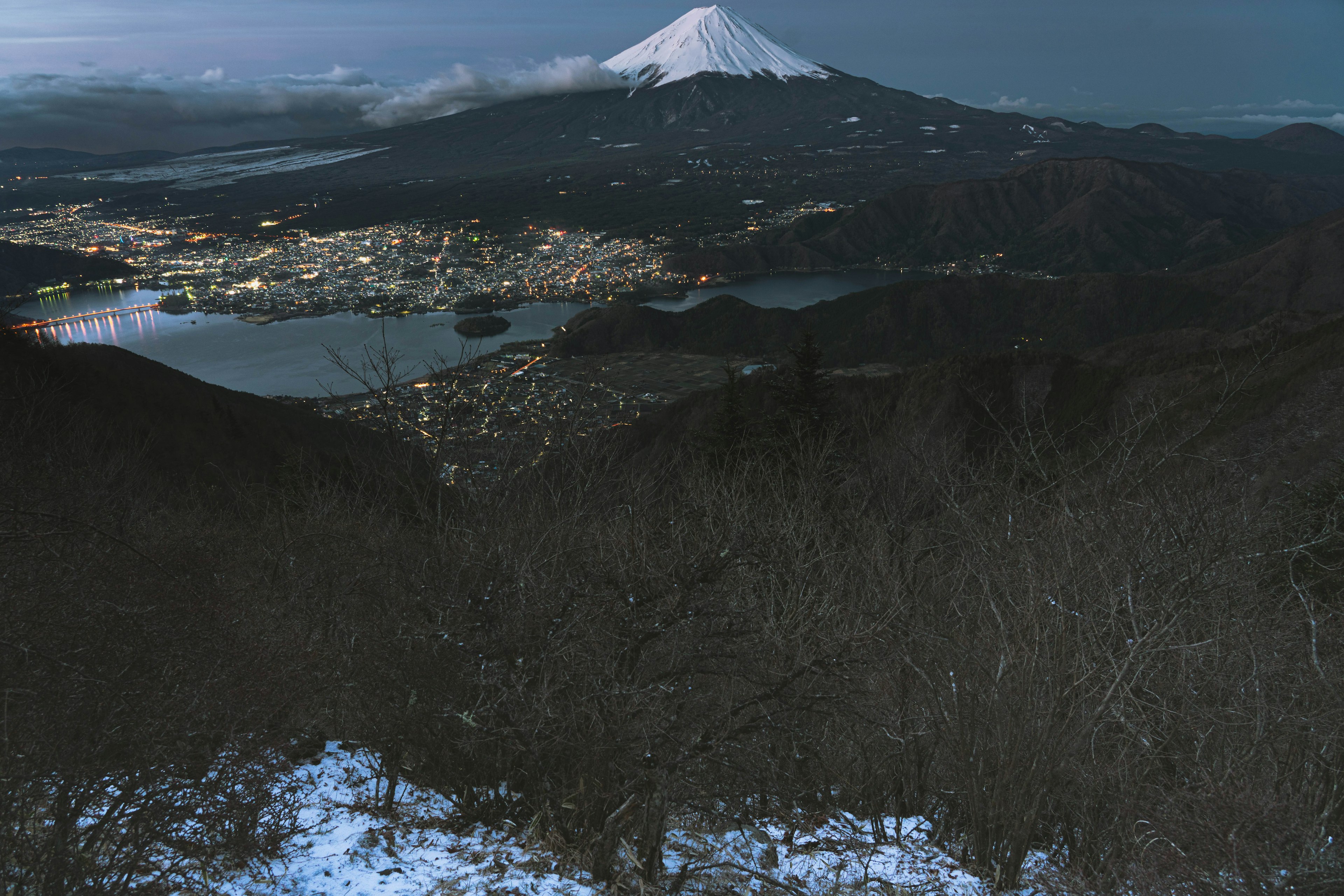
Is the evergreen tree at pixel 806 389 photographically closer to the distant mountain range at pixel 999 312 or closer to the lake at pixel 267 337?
the lake at pixel 267 337

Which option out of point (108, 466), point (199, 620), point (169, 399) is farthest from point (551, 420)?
point (169, 399)

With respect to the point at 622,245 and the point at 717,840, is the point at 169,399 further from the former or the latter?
the point at 622,245

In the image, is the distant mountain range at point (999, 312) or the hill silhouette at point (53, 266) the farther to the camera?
the distant mountain range at point (999, 312)

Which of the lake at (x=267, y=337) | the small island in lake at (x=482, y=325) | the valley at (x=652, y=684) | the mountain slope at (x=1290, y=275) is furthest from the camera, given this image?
the mountain slope at (x=1290, y=275)

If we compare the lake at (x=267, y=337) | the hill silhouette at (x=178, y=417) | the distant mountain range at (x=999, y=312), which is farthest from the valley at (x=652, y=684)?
the distant mountain range at (x=999, y=312)

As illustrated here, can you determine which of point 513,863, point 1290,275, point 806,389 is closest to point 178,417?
point 806,389

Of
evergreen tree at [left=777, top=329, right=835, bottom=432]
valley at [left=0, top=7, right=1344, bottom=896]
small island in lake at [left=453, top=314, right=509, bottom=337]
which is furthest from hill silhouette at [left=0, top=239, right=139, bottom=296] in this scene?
valley at [left=0, top=7, right=1344, bottom=896]

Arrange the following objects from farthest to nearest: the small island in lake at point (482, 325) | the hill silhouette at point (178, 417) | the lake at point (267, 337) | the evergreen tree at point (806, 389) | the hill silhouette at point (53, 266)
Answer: the hill silhouette at point (53, 266) < the small island in lake at point (482, 325) < the lake at point (267, 337) < the evergreen tree at point (806, 389) < the hill silhouette at point (178, 417)
